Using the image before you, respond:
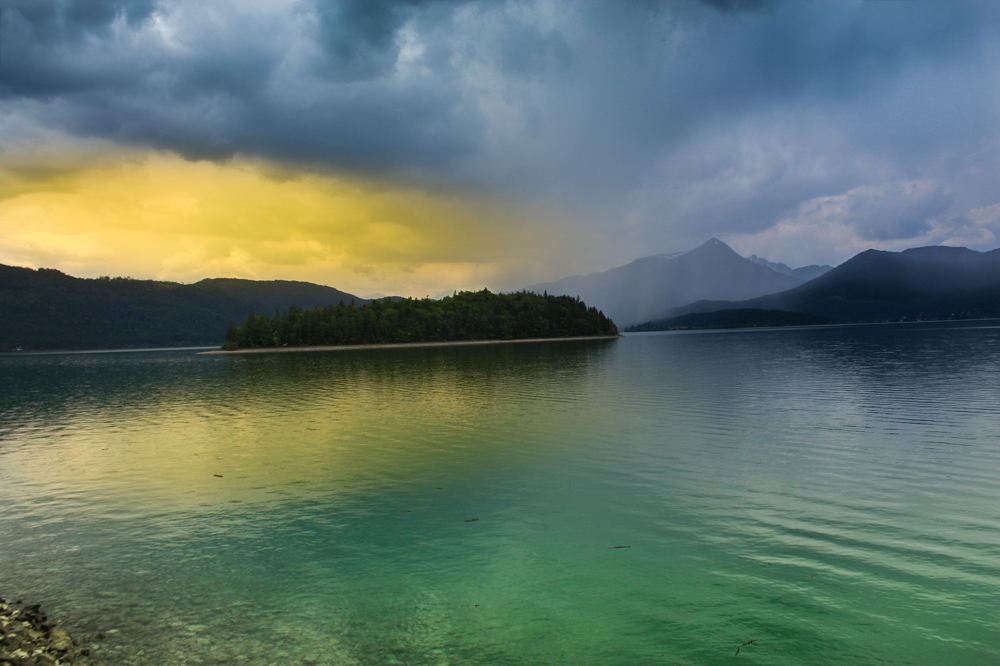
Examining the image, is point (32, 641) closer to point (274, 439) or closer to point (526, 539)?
point (526, 539)

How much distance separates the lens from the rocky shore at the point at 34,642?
27.3ft

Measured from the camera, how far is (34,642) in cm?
903

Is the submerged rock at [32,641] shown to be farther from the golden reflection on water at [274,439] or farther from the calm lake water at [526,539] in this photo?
the golden reflection on water at [274,439]

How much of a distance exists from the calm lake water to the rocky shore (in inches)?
15.6

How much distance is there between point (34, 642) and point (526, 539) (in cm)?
1037

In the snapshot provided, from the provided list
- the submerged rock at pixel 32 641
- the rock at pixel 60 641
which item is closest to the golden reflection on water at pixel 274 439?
the submerged rock at pixel 32 641

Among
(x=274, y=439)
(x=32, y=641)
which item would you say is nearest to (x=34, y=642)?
(x=32, y=641)

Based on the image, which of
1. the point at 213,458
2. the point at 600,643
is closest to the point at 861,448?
the point at 600,643

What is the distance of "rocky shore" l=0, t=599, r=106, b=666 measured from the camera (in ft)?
27.3

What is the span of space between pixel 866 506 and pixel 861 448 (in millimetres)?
9068

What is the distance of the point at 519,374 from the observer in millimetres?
67375

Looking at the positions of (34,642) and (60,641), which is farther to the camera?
(60,641)

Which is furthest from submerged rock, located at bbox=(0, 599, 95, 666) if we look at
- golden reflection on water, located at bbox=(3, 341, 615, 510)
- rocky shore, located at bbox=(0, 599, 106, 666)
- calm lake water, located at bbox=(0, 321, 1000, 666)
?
golden reflection on water, located at bbox=(3, 341, 615, 510)

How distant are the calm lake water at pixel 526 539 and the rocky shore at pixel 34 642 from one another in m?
0.40
